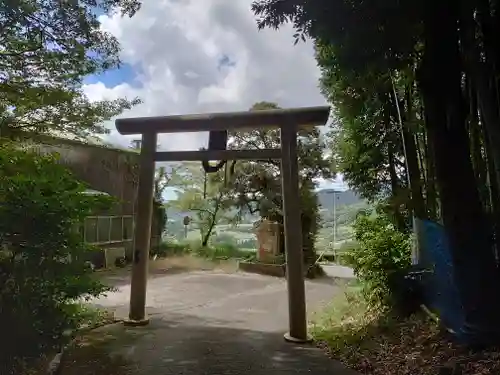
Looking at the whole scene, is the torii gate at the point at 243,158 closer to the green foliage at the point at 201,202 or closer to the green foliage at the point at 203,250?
the green foliage at the point at 201,202

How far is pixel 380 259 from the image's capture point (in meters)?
5.15

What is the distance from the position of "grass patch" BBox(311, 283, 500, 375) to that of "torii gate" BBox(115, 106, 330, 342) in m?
0.57

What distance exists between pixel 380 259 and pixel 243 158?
81.0 inches

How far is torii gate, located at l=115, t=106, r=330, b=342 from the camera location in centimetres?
470

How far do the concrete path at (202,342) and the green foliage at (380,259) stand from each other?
1.19 meters

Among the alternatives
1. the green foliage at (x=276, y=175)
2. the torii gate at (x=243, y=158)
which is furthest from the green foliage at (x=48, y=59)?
the green foliage at (x=276, y=175)

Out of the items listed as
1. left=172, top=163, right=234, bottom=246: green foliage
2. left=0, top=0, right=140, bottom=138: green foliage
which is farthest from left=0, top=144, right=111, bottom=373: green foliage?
left=172, top=163, right=234, bottom=246: green foliage

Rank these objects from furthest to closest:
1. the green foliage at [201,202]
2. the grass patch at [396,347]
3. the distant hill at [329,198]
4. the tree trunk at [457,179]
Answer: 1. the green foliage at [201,202]
2. the distant hill at [329,198]
3. the tree trunk at [457,179]
4. the grass patch at [396,347]

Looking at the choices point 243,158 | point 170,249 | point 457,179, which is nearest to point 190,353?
point 243,158

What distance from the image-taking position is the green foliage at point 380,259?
4.93 metres

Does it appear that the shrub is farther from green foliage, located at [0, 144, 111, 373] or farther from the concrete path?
green foliage, located at [0, 144, 111, 373]

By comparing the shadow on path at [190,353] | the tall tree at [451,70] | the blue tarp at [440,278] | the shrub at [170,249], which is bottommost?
the shadow on path at [190,353]

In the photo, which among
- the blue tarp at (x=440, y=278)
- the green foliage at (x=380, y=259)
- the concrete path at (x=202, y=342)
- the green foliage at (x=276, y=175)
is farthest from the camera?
the green foliage at (x=276, y=175)

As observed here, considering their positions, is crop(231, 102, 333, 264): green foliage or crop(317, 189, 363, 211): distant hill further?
crop(317, 189, 363, 211): distant hill
